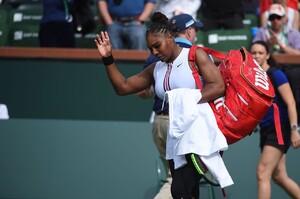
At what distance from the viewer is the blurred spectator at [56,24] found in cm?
1051

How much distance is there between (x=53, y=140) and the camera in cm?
984

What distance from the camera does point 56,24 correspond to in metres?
10.5

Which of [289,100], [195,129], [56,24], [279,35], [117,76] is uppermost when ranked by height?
[117,76]

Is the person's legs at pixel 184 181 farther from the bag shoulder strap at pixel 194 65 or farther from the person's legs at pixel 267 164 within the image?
the person's legs at pixel 267 164

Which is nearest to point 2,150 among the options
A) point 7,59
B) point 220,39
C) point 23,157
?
point 23,157

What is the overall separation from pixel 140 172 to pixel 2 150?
5.34ft

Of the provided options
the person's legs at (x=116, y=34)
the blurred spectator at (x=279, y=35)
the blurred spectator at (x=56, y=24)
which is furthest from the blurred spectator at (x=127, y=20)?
the blurred spectator at (x=279, y=35)

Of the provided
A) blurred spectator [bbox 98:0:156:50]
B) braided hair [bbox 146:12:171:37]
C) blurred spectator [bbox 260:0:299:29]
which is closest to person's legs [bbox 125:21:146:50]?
blurred spectator [bbox 98:0:156:50]

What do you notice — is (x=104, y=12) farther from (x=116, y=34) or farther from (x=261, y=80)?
(x=261, y=80)

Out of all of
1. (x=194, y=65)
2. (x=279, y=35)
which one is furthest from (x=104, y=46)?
(x=279, y=35)

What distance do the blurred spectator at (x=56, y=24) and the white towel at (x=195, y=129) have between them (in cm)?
451

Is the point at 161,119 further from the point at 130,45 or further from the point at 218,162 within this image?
the point at 130,45

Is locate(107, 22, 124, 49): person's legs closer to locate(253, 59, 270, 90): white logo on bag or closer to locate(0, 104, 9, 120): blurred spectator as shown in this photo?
locate(0, 104, 9, 120): blurred spectator

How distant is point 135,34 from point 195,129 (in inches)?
170
